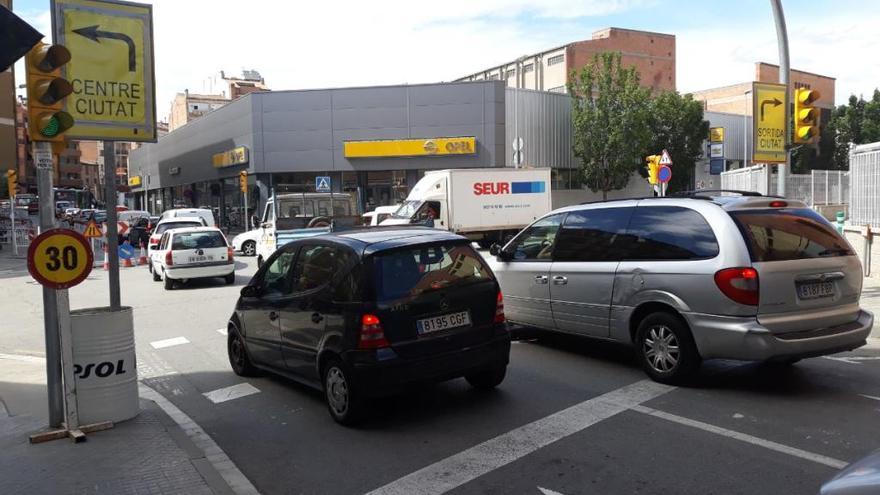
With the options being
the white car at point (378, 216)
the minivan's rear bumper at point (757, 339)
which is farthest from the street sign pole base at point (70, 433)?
the white car at point (378, 216)

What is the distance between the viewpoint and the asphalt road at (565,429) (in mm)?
4555

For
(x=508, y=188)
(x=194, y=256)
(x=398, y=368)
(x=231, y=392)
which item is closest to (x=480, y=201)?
(x=508, y=188)

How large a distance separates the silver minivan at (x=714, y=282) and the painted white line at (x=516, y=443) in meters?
0.65

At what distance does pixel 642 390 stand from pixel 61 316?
16.5 feet

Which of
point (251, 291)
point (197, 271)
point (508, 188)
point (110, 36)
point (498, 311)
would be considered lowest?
point (197, 271)

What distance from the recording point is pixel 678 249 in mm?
6570

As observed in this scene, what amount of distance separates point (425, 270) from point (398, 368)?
2.91 ft

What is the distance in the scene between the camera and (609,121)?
134 ft

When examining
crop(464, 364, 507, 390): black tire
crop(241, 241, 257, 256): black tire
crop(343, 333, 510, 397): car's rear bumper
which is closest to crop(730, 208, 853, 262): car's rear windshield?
crop(464, 364, 507, 390): black tire

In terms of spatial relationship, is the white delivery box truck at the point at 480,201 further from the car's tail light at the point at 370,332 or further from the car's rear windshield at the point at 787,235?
the car's tail light at the point at 370,332

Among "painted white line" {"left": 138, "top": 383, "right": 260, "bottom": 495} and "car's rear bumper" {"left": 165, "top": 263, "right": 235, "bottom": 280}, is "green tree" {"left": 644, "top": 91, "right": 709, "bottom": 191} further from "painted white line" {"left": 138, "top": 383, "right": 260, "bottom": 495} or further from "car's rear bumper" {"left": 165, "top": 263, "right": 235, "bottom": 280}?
"painted white line" {"left": 138, "top": 383, "right": 260, "bottom": 495}

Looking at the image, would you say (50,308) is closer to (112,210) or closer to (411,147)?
(112,210)

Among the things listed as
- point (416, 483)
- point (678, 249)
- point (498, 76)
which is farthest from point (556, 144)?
point (416, 483)

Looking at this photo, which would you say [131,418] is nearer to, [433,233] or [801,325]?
[433,233]
